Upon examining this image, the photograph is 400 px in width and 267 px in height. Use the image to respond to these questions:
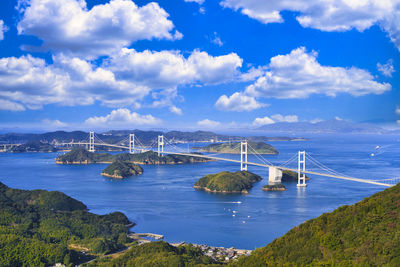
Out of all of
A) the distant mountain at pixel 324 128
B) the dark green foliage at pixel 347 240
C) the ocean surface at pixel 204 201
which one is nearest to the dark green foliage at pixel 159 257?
the dark green foliage at pixel 347 240

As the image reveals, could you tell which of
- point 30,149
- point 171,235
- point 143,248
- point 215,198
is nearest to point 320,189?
point 215,198

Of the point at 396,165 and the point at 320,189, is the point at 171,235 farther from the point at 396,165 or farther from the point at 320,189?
the point at 396,165

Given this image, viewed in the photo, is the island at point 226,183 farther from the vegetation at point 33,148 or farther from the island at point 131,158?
the vegetation at point 33,148

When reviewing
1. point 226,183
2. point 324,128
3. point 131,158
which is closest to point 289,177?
point 226,183

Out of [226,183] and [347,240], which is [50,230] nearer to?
[347,240]

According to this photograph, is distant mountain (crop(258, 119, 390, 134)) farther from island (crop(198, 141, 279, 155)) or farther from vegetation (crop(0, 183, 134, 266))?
vegetation (crop(0, 183, 134, 266))

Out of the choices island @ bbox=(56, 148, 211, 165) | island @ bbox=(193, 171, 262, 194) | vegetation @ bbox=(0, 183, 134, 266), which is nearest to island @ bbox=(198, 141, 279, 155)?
island @ bbox=(56, 148, 211, 165)
